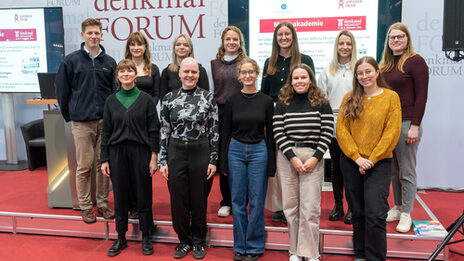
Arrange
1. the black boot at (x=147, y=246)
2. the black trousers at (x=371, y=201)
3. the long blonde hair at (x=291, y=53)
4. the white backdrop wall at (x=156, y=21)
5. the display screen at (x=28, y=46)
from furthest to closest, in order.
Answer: the display screen at (x=28, y=46) < the white backdrop wall at (x=156, y=21) < the long blonde hair at (x=291, y=53) < the black boot at (x=147, y=246) < the black trousers at (x=371, y=201)

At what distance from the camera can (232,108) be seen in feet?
8.55

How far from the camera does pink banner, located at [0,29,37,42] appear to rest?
517 centimetres

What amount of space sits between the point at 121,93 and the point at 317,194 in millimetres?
1564

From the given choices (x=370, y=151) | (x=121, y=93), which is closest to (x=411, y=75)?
(x=370, y=151)

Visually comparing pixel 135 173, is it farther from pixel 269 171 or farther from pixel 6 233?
pixel 6 233

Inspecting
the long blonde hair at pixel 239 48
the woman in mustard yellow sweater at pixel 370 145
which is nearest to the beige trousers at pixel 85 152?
the long blonde hair at pixel 239 48

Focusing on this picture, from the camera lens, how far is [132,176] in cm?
279

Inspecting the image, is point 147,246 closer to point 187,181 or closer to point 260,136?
point 187,181

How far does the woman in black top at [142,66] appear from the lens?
312cm

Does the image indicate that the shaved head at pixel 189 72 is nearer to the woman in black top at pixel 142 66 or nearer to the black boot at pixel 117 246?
the woman in black top at pixel 142 66

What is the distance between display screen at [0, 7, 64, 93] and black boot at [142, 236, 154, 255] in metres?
3.34

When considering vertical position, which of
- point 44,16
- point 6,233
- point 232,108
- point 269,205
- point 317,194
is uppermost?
point 44,16

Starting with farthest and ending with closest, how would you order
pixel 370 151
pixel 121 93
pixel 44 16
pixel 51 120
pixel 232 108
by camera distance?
pixel 44 16 < pixel 51 120 < pixel 121 93 < pixel 232 108 < pixel 370 151

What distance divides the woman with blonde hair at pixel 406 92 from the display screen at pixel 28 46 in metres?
4.15
